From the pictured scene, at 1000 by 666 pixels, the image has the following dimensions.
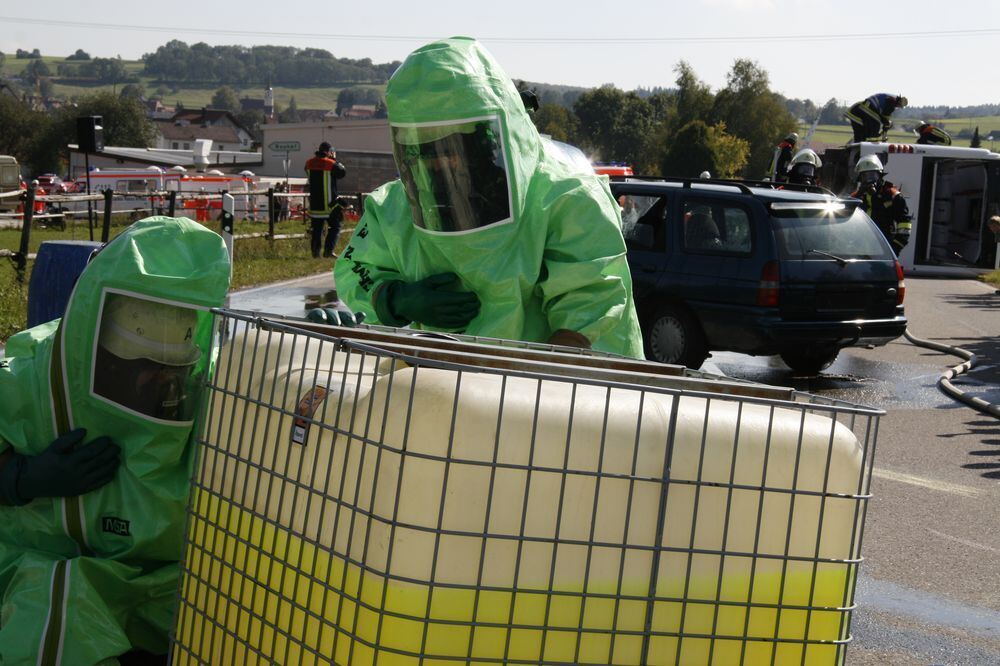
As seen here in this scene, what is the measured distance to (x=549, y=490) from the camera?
2.17m

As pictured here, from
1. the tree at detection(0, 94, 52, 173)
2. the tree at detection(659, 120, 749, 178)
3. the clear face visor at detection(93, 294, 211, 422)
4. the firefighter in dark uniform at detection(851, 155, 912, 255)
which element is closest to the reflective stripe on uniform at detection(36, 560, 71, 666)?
the clear face visor at detection(93, 294, 211, 422)

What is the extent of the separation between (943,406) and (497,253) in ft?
24.6

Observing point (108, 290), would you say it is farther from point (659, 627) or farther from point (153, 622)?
point (659, 627)

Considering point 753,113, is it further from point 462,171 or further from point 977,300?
point 462,171

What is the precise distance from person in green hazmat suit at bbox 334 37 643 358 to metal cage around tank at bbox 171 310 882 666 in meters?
1.63

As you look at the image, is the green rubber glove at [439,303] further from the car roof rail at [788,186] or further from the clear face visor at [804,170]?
the clear face visor at [804,170]

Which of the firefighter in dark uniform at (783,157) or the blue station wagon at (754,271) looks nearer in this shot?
the blue station wagon at (754,271)

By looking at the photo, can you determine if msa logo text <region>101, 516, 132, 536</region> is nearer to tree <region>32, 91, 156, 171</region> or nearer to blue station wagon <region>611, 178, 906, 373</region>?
blue station wagon <region>611, 178, 906, 373</region>

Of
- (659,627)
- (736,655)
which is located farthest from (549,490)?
(736,655)

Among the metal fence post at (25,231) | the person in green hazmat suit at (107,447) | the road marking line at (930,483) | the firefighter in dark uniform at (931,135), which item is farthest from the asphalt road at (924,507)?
the firefighter in dark uniform at (931,135)

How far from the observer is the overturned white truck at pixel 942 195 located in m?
23.1

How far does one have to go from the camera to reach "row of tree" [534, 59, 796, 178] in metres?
69.4

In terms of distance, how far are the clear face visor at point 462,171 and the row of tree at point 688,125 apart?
1827 inches

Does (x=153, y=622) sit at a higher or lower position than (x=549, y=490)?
lower
